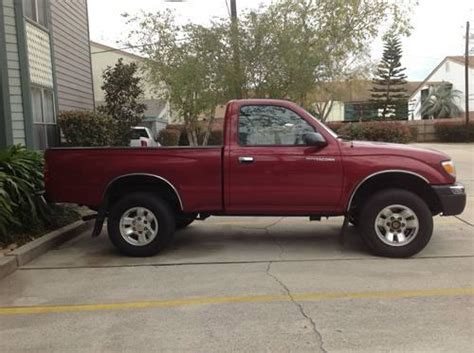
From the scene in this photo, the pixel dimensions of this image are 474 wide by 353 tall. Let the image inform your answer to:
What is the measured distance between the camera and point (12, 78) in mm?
12422

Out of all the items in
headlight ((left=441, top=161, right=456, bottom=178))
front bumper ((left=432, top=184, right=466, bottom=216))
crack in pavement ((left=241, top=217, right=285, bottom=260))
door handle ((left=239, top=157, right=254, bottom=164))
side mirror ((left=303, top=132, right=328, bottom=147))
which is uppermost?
side mirror ((left=303, top=132, right=328, bottom=147))

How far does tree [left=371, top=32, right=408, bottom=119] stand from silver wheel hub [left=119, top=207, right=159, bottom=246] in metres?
51.8

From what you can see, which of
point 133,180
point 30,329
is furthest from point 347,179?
point 30,329

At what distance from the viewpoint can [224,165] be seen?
698 centimetres

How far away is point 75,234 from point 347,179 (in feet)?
14.1

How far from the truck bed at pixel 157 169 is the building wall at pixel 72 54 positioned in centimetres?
870

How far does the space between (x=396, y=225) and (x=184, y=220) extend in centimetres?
305

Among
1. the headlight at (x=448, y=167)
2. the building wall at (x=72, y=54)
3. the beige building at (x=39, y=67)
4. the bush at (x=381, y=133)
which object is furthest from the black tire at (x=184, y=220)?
the bush at (x=381, y=133)

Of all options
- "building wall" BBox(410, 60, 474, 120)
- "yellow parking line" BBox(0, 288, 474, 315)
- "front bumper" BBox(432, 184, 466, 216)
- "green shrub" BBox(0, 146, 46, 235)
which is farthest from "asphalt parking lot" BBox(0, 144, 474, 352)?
"building wall" BBox(410, 60, 474, 120)

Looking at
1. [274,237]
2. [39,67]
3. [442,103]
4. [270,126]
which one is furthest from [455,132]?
[270,126]

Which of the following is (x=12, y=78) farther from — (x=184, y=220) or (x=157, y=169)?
(x=157, y=169)

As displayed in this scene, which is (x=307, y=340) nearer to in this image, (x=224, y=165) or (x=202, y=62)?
(x=224, y=165)

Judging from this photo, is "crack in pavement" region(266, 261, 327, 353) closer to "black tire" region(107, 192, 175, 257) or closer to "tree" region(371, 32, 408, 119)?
"black tire" region(107, 192, 175, 257)

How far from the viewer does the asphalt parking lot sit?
14.4 feet
